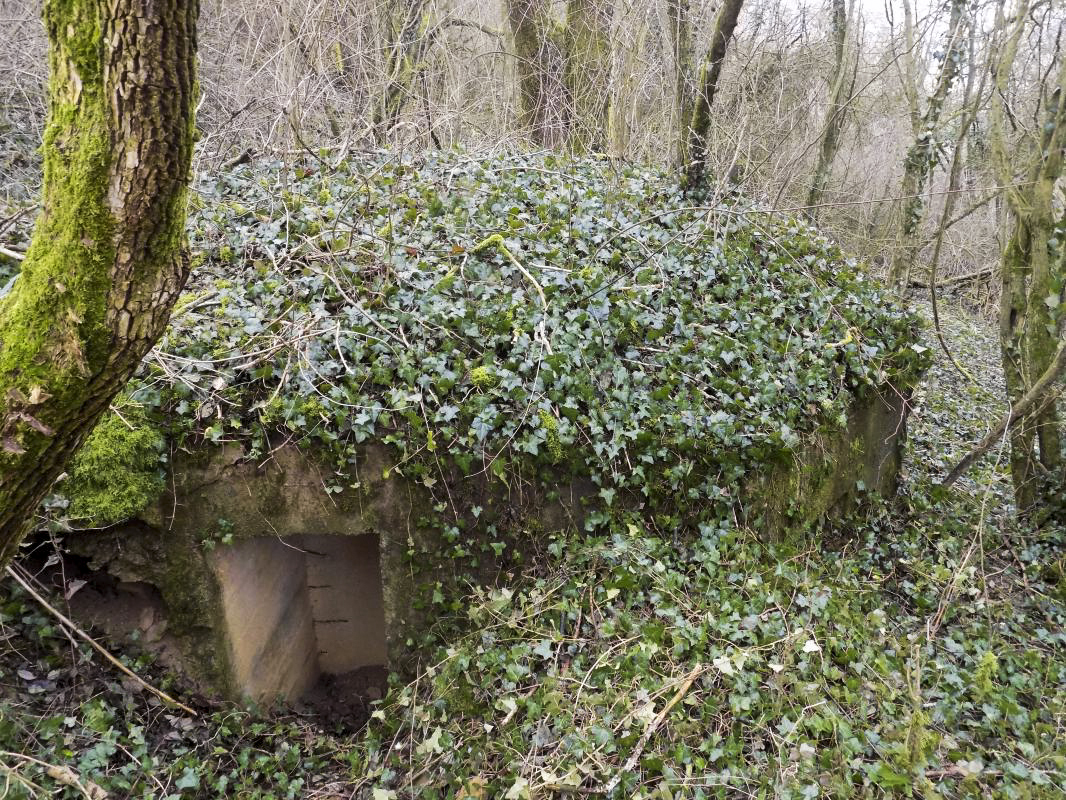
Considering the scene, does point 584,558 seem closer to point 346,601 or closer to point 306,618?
point 346,601

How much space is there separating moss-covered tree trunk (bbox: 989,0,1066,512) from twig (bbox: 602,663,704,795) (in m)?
4.20

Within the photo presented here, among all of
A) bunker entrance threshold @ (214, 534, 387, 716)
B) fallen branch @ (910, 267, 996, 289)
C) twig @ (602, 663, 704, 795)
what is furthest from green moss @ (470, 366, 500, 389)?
fallen branch @ (910, 267, 996, 289)

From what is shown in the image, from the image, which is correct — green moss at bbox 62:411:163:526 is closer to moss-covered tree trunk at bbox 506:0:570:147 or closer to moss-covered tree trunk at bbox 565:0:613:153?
moss-covered tree trunk at bbox 565:0:613:153

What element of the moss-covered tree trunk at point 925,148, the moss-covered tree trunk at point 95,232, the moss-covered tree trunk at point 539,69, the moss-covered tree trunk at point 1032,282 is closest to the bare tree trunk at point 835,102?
the moss-covered tree trunk at point 925,148

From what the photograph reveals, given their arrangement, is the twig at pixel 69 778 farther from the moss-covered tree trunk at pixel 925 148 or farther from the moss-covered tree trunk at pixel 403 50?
the moss-covered tree trunk at pixel 925 148

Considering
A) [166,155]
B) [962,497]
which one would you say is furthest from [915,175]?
[166,155]

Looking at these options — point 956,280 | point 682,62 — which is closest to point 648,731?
point 682,62

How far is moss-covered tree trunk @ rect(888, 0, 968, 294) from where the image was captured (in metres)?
8.02

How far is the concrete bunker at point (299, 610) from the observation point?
4383 mm

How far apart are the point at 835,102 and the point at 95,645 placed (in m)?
10.6

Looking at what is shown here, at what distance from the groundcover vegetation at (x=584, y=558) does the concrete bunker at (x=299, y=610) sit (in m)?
0.47

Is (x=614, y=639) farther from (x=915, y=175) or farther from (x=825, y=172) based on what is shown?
(x=825, y=172)

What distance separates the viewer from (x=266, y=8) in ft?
23.3

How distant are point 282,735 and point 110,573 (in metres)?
1.53
